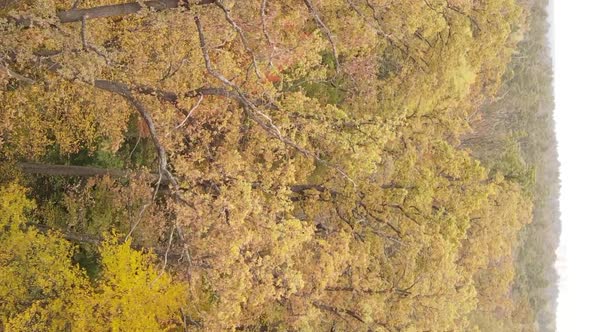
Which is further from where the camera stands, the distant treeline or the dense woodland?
the distant treeline

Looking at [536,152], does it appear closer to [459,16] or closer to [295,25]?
[459,16]

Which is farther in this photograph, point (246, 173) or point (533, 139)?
point (533, 139)

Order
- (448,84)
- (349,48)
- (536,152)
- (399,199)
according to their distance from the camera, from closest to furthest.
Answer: (399,199) → (349,48) → (448,84) → (536,152)

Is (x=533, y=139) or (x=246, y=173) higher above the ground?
(x=246, y=173)

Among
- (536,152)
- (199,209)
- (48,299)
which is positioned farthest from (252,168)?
Answer: (536,152)

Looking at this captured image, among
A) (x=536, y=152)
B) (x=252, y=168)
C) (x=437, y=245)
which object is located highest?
(x=252, y=168)

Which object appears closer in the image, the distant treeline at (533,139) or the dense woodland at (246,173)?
the dense woodland at (246,173)

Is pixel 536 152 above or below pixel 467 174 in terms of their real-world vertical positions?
below

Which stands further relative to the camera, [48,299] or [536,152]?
[536,152]
